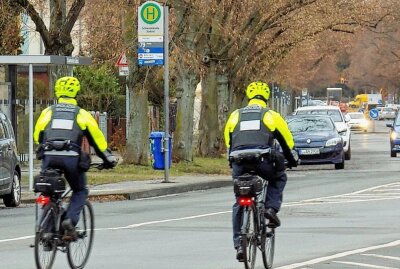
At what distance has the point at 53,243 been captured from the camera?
12.1m

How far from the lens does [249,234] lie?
12320 millimetres

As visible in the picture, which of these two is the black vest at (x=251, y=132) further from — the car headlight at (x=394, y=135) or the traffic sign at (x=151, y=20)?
the car headlight at (x=394, y=135)

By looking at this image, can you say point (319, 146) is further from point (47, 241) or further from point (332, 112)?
point (47, 241)

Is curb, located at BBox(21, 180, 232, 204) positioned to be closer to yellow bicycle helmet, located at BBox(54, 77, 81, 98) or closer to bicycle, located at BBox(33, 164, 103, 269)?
yellow bicycle helmet, located at BBox(54, 77, 81, 98)

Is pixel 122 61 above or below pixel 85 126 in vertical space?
above

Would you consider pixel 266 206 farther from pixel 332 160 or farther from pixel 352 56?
pixel 352 56

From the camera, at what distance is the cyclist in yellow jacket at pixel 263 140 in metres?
12.6

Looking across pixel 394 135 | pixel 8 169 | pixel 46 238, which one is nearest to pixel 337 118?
pixel 394 135

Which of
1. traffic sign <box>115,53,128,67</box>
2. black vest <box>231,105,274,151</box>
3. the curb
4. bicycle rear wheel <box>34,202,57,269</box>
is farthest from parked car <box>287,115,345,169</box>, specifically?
bicycle rear wheel <box>34,202,57,269</box>

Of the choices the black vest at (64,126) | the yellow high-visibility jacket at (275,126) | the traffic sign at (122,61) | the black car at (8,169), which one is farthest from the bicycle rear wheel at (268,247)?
the traffic sign at (122,61)

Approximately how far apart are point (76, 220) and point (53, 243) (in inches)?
17.7

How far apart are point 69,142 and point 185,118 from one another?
25.6 meters

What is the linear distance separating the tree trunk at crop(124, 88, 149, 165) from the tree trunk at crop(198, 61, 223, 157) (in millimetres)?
9320

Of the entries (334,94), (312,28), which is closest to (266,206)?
(312,28)
